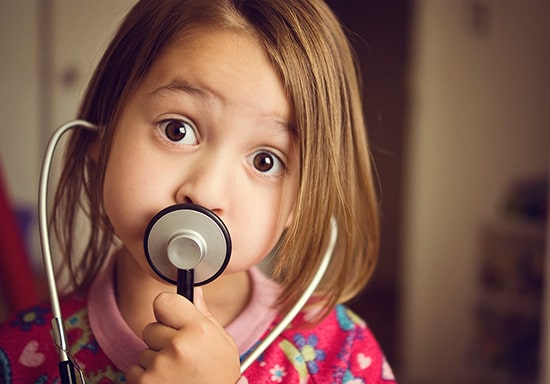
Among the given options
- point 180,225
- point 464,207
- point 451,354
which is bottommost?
point 451,354

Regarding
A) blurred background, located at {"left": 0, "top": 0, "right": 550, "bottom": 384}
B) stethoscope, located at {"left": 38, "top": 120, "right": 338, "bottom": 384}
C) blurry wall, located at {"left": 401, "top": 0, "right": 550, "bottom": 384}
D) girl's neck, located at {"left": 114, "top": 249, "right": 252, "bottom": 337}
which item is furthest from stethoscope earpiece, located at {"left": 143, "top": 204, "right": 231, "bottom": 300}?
blurry wall, located at {"left": 401, "top": 0, "right": 550, "bottom": 384}

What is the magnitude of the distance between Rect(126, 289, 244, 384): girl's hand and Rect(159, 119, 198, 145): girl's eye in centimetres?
16

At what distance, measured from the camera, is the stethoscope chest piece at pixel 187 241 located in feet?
1.82

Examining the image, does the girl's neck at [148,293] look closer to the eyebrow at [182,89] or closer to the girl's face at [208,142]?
the girl's face at [208,142]

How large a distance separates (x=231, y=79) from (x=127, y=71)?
0.52ft

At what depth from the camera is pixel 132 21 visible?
710 mm

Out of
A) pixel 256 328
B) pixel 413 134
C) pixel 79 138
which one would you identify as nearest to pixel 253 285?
pixel 256 328

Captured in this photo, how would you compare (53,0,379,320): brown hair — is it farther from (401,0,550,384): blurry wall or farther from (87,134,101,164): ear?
(401,0,550,384): blurry wall

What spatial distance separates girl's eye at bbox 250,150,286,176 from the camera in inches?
24.8

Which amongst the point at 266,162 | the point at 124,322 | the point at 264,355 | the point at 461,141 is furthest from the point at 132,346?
the point at 461,141

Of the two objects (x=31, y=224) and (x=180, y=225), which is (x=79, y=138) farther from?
(x=31, y=224)

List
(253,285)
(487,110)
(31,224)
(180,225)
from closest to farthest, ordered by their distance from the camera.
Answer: (180,225) < (253,285) < (31,224) < (487,110)

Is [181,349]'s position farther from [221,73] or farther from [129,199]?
[221,73]

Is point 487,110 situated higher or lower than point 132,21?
lower
